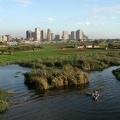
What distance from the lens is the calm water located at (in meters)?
29.9

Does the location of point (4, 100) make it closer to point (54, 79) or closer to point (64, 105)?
point (64, 105)

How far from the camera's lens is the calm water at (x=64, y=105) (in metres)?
29.9

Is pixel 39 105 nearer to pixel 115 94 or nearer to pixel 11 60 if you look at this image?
pixel 115 94

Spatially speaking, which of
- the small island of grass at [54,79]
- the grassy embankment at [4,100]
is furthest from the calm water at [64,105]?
the small island of grass at [54,79]

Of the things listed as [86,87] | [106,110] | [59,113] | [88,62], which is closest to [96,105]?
[106,110]

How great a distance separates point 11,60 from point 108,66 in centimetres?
3123

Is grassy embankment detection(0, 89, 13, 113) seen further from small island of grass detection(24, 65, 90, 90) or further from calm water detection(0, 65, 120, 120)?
small island of grass detection(24, 65, 90, 90)

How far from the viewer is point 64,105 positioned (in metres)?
34.1

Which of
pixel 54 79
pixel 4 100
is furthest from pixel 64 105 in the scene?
pixel 54 79

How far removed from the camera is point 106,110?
1250 inches

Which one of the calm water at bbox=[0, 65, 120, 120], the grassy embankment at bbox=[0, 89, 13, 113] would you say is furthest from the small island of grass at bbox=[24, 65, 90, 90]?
the grassy embankment at bbox=[0, 89, 13, 113]

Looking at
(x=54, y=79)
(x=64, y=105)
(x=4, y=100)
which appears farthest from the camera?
(x=54, y=79)

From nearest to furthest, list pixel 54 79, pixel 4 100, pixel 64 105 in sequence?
pixel 64 105 < pixel 4 100 < pixel 54 79

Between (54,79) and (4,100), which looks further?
(54,79)
